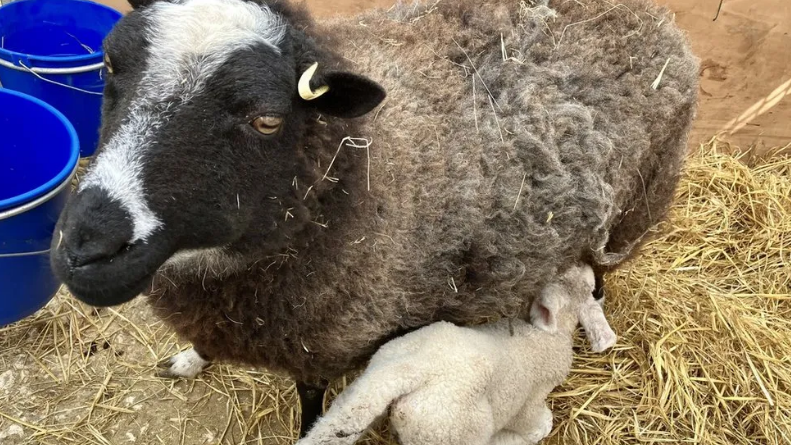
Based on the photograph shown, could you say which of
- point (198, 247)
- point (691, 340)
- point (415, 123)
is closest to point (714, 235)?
point (691, 340)

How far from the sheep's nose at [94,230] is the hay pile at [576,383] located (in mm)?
1807

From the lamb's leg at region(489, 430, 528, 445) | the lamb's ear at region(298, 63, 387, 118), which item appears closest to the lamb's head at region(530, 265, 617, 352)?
the lamb's leg at region(489, 430, 528, 445)

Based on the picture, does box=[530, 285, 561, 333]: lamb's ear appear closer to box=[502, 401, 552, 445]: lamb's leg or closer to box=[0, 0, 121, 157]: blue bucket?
box=[502, 401, 552, 445]: lamb's leg

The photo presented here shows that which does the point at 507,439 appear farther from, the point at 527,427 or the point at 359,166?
the point at 359,166

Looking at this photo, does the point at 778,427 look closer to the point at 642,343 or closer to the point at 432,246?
the point at 642,343

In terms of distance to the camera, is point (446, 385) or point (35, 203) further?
point (35, 203)

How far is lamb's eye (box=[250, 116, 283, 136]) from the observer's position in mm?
1762

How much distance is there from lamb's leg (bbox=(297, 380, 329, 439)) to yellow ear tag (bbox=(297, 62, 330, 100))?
54.7 inches

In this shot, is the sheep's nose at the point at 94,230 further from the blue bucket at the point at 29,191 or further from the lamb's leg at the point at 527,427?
the lamb's leg at the point at 527,427

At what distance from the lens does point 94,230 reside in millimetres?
1565

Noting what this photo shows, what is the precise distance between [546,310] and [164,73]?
1.81 m

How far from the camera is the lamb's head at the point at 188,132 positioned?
161 centimetres

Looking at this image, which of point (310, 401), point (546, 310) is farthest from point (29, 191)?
point (546, 310)

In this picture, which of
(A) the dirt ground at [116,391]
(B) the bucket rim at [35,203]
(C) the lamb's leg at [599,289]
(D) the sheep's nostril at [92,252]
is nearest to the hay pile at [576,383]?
(A) the dirt ground at [116,391]
